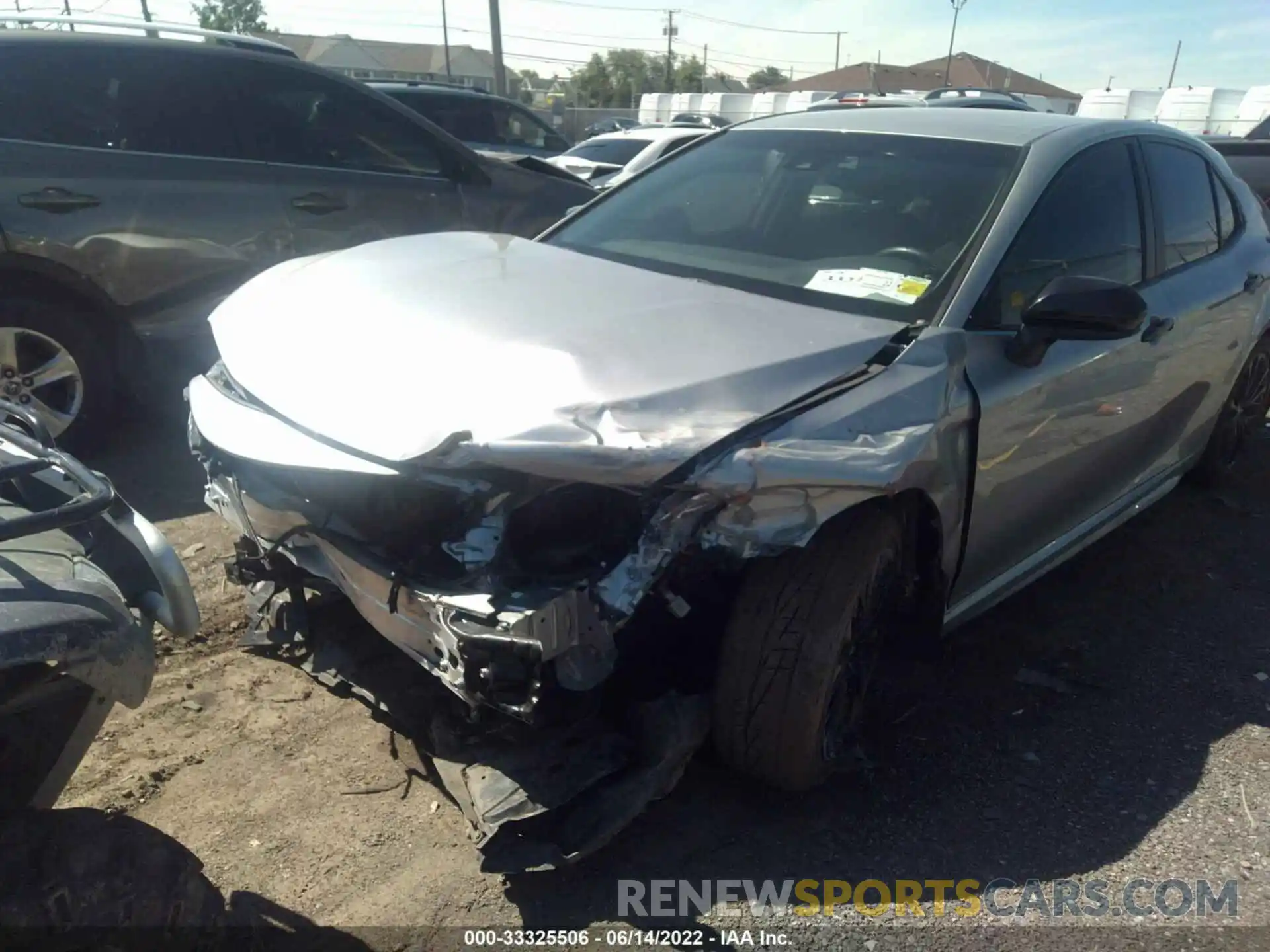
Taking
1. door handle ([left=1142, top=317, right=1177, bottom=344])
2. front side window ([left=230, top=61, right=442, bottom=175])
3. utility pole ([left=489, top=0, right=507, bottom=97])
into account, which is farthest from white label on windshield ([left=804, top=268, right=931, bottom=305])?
utility pole ([left=489, top=0, right=507, bottom=97])

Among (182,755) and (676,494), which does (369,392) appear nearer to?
(676,494)

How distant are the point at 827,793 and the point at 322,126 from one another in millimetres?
4255

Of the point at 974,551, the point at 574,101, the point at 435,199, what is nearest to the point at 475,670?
the point at 974,551

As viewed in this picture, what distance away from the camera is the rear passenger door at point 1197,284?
3697 millimetres

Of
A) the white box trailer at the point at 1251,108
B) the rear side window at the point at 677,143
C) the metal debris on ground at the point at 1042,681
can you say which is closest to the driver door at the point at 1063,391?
the metal debris on ground at the point at 1042,681

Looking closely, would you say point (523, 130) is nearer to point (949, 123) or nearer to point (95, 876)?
point (949, 123)

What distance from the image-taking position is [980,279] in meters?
2.82

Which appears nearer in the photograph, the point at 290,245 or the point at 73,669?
the point at 73,669

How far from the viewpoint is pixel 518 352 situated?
94.4 inches

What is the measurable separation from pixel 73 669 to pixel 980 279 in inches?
95.1

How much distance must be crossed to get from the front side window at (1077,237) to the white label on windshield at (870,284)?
189mm

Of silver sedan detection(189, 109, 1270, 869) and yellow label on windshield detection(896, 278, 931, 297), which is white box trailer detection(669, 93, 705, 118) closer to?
silver sedan detection(189, 109, 1270, 869)

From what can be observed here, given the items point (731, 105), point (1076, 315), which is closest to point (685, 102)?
point (731, 105)

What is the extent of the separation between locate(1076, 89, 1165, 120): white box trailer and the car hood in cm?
2566
